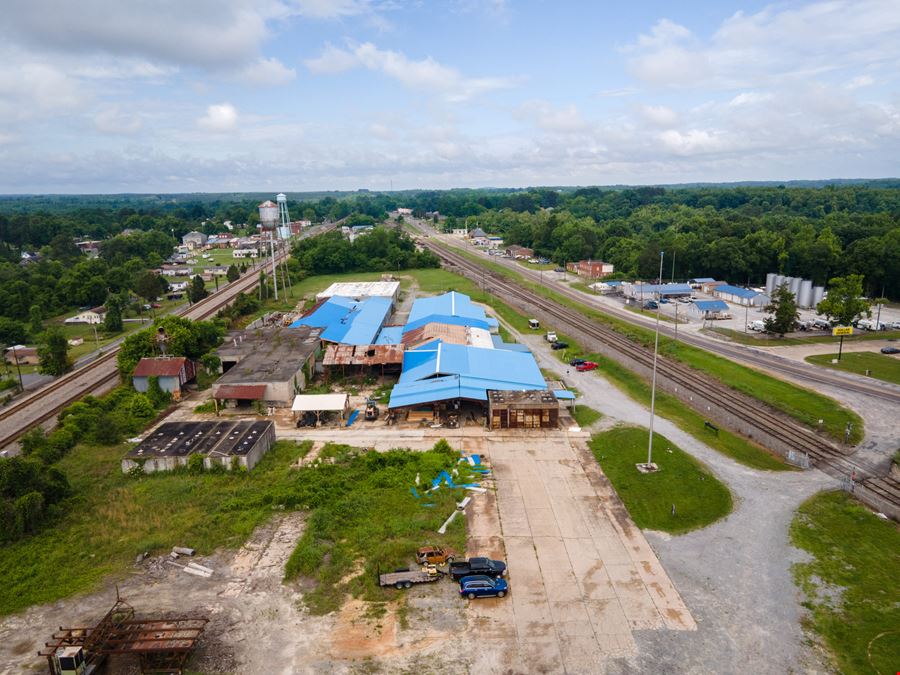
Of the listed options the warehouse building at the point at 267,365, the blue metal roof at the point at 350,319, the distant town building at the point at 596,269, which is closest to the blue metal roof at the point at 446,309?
the blue metal roof at the point at 350,319

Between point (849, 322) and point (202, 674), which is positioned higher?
point (849, 322)

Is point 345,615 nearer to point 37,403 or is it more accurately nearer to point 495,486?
point 495,486

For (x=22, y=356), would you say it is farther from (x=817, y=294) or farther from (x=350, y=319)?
(x=817, y=294)

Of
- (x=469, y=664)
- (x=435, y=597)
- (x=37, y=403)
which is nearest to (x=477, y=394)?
(x=435, y=597)

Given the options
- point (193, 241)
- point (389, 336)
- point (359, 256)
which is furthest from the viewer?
point (193, 241)

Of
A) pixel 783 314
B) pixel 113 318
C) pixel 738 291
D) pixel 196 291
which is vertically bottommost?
pixel 113 318

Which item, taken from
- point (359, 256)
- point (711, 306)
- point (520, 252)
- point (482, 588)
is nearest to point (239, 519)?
point (482, 588)

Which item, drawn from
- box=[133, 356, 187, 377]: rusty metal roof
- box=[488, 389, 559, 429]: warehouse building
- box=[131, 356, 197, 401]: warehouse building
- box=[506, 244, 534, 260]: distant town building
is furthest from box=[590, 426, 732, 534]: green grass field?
box=[506, 244, 534, 260]: distant town building

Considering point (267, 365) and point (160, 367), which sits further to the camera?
point (267, 365)
